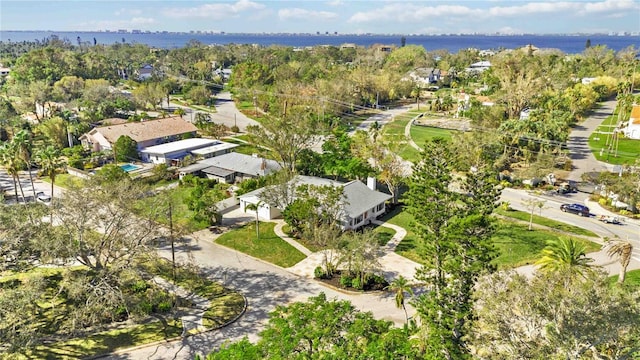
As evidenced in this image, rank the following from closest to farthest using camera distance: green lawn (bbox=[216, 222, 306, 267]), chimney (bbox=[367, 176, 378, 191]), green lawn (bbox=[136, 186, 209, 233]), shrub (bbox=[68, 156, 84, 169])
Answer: green lawn (bbox=[216, 222, 306, 267])
green lawn (bbox=[136, 186, 209, 233])
chimney (bbox=[367, 176, 378, 191])
shrub (bbox=[68, 156, 84, 169])

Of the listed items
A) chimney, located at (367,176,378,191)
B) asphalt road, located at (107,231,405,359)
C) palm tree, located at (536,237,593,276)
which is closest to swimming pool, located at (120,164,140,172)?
asphalt road, located at (107,231,405,359)

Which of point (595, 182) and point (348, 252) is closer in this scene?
point (348, 252)

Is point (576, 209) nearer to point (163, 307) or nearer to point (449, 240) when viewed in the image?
point (449, 240)

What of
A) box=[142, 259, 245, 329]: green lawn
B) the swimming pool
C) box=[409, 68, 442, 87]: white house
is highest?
box=[409, 68, 442, 87]: white house

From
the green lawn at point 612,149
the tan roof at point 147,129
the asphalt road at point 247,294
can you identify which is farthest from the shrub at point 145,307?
the green lawn at point 612,149

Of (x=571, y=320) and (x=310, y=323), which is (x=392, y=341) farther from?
(x=571, y=320)

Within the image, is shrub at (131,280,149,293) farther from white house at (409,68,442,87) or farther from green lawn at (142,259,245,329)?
white house at (409,68,442,87)

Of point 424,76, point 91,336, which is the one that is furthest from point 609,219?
point 424,76

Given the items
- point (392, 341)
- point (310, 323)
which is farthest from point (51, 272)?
point (392, 341)
